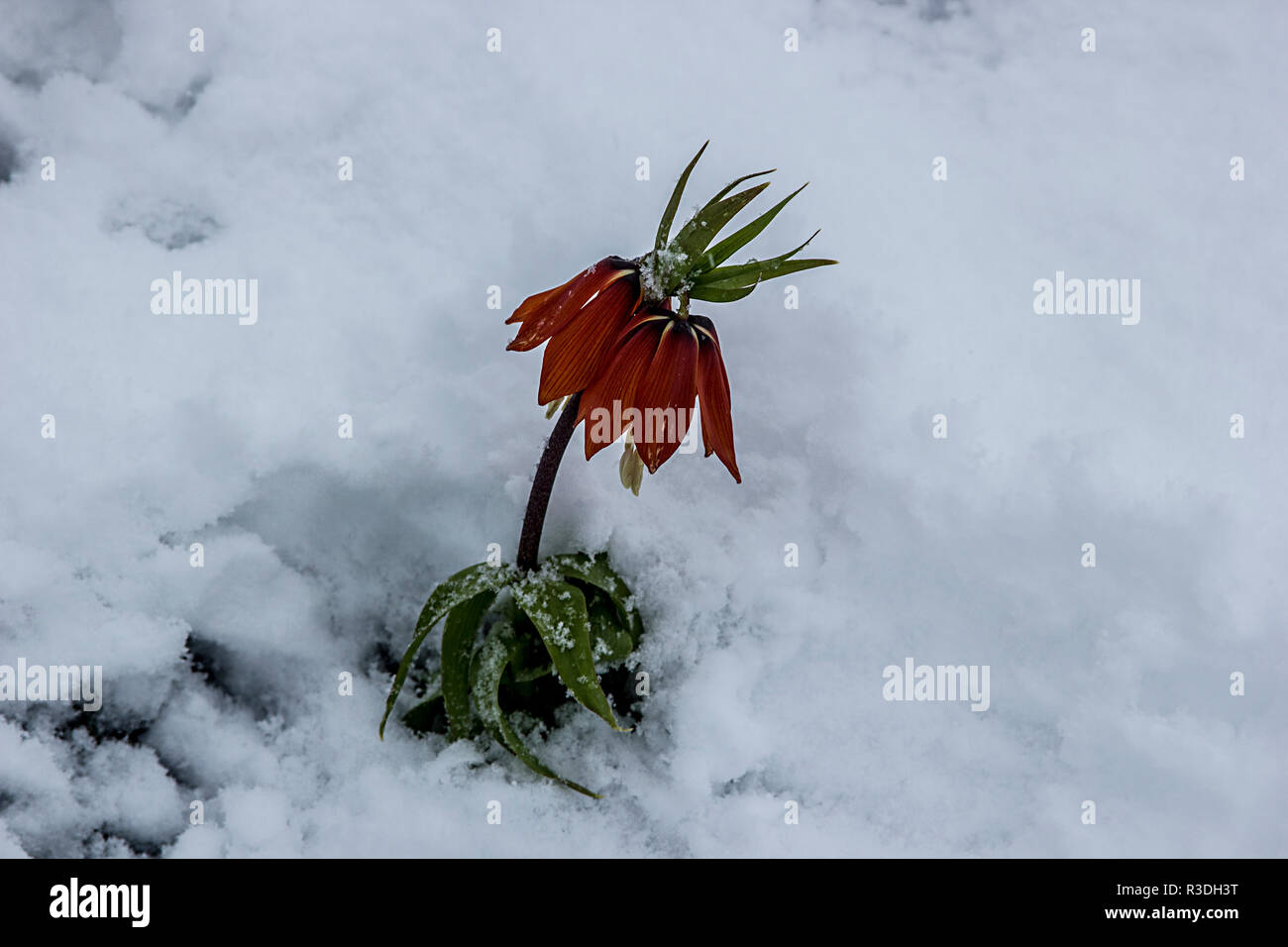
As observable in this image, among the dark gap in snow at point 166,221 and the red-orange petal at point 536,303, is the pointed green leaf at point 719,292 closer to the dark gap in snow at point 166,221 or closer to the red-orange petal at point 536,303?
the red-orange petal at point 536,303

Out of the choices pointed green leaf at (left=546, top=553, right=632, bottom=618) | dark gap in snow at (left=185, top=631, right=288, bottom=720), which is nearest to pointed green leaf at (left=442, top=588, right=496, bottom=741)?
pointed green leaf at (left=546, top=553, right=632, bottom=618)

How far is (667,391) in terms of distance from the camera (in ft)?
3.01

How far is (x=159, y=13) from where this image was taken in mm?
1876

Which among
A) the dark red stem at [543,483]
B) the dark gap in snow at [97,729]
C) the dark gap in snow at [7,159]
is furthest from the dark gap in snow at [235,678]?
the dark gap in snow at [7,159]

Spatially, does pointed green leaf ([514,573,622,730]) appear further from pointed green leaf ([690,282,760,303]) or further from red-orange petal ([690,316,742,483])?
pointed green leaf ([690,282,760,303])

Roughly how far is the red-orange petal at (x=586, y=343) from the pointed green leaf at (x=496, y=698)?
0.39m

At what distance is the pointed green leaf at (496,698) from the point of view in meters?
1.16

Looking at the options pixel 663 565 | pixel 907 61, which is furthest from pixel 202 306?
pixel 907 61

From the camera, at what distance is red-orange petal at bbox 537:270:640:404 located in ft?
3.13

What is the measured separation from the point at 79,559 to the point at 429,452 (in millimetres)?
518

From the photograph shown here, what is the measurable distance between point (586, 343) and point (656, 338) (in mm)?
80
